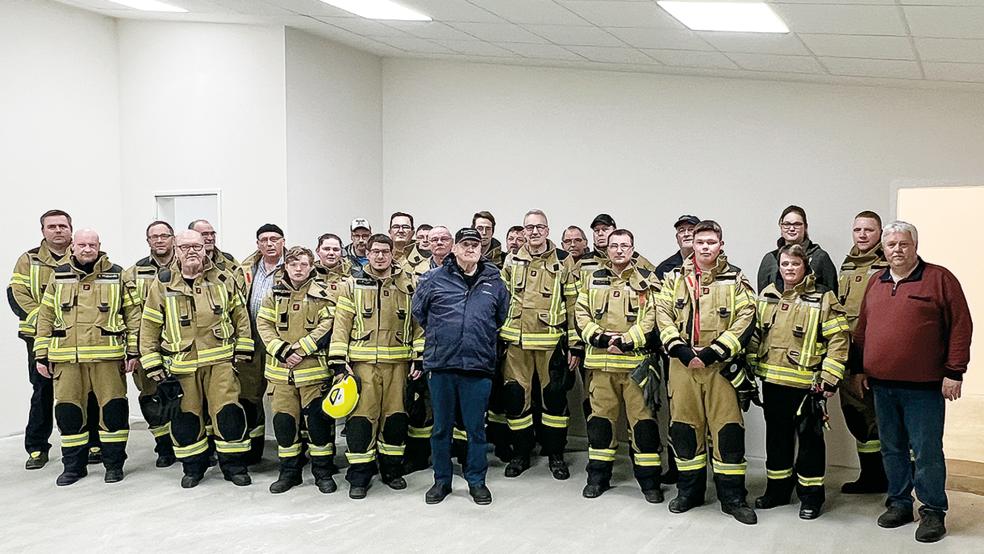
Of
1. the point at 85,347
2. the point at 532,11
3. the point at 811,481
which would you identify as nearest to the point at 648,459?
the point at 811,481

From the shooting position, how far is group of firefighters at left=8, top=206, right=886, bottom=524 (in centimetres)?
520

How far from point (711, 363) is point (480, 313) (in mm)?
1300

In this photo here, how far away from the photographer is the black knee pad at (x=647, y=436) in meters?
5.59

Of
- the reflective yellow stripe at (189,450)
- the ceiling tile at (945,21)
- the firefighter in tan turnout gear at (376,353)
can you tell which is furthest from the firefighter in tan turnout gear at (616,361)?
the reflective yellow stripe at (189,450)

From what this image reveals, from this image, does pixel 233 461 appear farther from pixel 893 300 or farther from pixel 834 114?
pixel 834 114

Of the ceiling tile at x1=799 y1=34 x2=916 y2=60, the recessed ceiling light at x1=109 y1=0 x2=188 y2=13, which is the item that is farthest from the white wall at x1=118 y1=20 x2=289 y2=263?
the ceiling tile at x1=799 y1=34 x2=916 y2=60

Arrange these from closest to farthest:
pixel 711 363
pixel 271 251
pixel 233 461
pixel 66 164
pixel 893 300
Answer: pixel 893 300 < pixel 711 363 < pixel 233 461 < pixel 271 251 < pixel 66 164

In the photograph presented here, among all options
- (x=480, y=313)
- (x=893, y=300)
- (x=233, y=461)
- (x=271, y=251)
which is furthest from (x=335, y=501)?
(x=893, y=300)

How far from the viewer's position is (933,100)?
6.13 metres

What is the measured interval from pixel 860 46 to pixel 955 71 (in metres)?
0.82

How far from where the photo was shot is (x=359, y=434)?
18.8 feet

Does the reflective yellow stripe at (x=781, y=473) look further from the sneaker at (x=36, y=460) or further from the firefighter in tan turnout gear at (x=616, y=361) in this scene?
the sneaker at (x=36, y=460)

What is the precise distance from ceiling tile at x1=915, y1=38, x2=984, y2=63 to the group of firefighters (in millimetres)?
1039

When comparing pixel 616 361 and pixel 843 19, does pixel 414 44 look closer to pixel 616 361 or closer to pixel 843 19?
pixel 616 361
